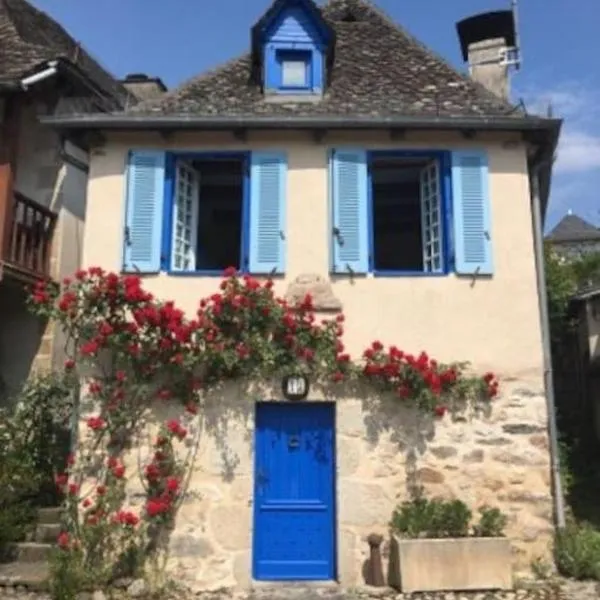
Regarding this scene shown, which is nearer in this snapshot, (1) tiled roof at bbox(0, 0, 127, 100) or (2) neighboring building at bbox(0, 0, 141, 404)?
(2) neighboring building at bbox(0, 0, 141, 404)

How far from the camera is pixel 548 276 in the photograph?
1466 cm

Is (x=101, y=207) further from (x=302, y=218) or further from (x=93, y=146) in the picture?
(x=302, y=218)

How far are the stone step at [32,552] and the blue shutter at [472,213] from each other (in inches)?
206

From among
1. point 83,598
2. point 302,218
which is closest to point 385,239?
point 302,218

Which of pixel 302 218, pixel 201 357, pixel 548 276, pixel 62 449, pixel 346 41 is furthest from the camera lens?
pixel 548 276

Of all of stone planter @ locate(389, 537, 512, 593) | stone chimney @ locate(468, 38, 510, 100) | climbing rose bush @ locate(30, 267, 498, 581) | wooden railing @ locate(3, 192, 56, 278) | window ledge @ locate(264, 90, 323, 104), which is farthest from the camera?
stone chimney @ locate(468, 38, 510, 100)

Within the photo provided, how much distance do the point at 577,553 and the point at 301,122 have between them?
17.2ft

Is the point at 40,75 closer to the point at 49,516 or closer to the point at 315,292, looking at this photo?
the point at 315,292

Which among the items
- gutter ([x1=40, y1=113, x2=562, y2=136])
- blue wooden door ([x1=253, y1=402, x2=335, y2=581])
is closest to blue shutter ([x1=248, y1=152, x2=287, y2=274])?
gutter ([x1=40, y1=113, x2=562, y2=136])

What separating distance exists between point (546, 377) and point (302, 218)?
3113 mm

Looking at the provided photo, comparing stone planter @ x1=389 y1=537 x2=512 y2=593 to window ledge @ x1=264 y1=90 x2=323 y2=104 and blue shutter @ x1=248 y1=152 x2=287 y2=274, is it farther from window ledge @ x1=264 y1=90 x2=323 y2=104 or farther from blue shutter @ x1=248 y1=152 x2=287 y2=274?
window ledge @ x1=264 y1=90 x2=323 y2=104

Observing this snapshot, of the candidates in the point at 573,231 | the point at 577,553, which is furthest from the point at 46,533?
the point at 573,231

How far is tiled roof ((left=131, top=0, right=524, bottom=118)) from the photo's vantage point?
25.7ft

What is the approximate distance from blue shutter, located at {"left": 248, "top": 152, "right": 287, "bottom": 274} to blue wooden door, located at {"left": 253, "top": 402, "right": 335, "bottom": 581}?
153cm
